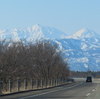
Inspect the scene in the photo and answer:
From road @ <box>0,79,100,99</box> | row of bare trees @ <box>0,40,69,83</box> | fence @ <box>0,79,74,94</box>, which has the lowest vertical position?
road @ <box>0,79,100,99</box>

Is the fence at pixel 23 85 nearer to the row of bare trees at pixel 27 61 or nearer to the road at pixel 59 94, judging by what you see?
the row of bare trees at pixel 27 61

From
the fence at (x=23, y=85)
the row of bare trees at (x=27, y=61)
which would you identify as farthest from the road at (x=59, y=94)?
the row of bare trees at (x=27, y=61)

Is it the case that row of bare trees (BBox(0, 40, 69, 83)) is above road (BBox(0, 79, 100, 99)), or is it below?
above

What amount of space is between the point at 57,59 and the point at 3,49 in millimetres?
23904

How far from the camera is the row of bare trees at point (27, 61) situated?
115 ft

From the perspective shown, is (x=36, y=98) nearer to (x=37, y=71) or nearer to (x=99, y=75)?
(x=37, y=71)

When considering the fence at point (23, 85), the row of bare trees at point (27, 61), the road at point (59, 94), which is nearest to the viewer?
the road at point (59, 94)

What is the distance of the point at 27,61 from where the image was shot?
41.8m

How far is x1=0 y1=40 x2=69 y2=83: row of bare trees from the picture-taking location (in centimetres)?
3506

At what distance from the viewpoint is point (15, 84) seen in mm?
39625

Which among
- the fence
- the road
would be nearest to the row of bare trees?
the fence

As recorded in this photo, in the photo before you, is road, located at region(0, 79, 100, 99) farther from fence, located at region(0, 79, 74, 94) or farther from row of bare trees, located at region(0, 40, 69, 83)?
row of bare trees, located at region(0, 40, 69, 83)

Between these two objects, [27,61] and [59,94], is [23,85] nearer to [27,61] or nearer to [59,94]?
[27,61]

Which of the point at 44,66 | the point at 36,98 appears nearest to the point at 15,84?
the point at 36,98
